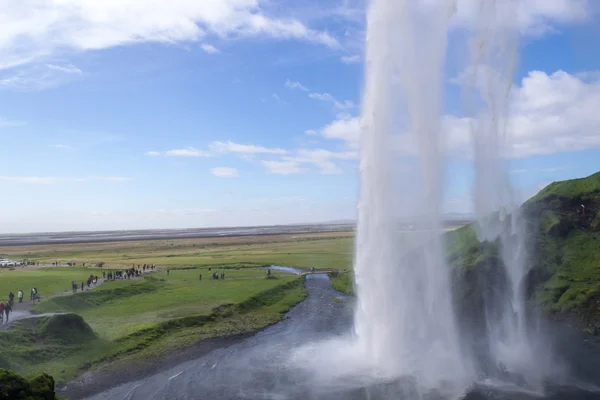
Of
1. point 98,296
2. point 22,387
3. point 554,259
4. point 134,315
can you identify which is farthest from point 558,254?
point 98,296

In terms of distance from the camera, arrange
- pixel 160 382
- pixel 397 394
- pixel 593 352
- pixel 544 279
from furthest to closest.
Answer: pixel 544 279
pixel 593 352
pixel 160 382
pixel 397 394

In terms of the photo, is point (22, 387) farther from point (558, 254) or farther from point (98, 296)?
point (558, 254)

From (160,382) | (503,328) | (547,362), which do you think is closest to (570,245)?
(503,328)

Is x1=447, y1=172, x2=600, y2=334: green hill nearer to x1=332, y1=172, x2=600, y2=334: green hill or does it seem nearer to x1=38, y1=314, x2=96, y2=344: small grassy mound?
x1=332, y1=172, x2=600, y2=334: green hill

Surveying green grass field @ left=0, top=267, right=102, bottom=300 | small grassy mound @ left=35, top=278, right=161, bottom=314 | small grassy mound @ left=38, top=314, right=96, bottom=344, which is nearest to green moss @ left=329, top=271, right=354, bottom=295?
small grassy mound @ left=35, top=278, right=161, bottom=314

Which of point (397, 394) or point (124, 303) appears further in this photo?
point (124, 303)

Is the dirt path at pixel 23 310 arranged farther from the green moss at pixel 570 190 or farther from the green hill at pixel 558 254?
the green moss at pixel 570 190

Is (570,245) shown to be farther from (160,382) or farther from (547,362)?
(160,382)
